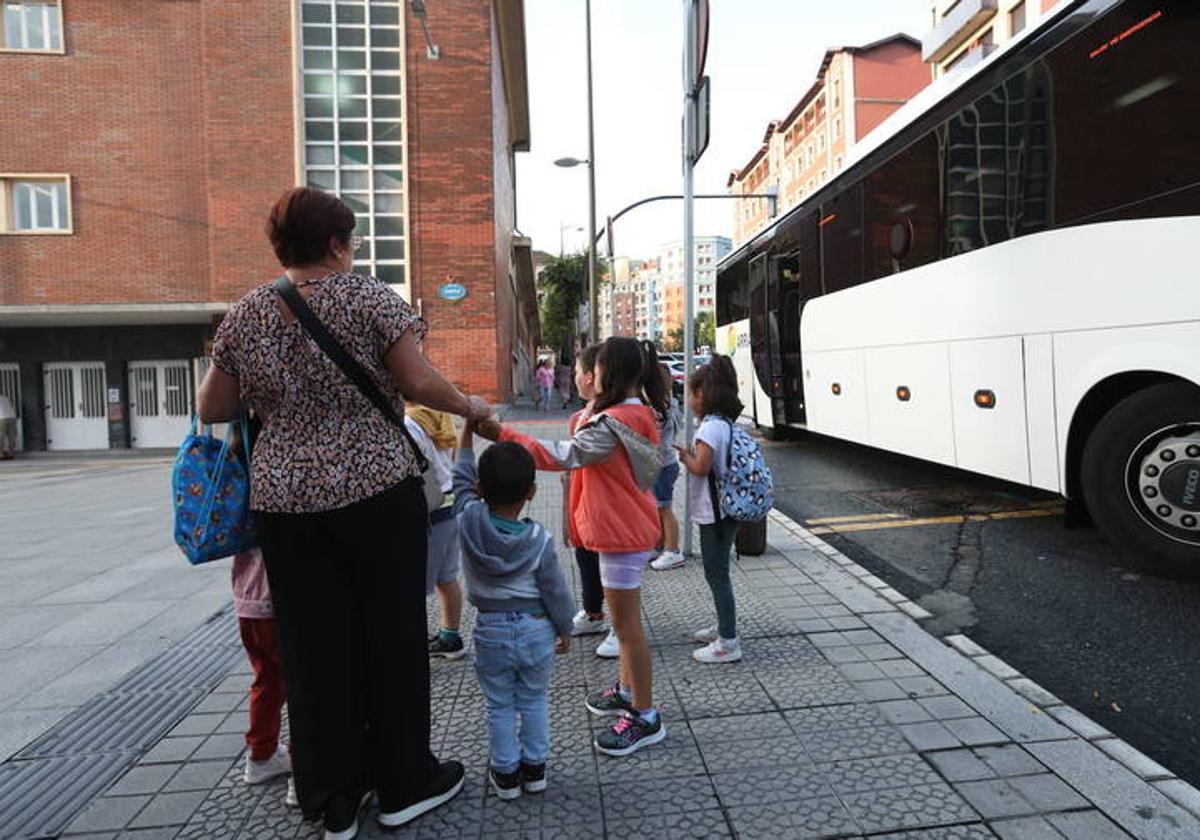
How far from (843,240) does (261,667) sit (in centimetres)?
819

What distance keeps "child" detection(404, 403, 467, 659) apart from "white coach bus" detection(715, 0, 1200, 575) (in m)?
3.96

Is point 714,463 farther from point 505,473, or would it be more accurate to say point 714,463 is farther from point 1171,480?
point 1171,480

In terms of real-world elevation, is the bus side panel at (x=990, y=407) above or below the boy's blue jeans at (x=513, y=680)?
above

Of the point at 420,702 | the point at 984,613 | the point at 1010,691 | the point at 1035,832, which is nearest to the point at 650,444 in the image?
the point at 420,702

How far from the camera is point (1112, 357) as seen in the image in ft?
15.8

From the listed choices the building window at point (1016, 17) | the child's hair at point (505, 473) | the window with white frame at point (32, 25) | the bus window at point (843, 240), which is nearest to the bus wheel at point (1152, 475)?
the child's hair at point (505, 473)

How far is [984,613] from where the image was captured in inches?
176

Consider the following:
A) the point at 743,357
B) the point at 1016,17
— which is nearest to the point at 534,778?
the point at 743,357

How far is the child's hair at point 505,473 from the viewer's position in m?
2.57

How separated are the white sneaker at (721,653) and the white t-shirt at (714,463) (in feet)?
2.00

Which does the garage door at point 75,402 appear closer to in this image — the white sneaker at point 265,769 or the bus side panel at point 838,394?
the bus side panel at point 838,394

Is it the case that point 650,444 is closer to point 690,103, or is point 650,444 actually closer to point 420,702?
point 420,702

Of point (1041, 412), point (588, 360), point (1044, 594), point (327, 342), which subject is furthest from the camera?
point (1041, 412)

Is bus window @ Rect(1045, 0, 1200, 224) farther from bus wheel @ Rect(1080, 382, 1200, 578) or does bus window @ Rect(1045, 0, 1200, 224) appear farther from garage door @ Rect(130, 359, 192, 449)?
garage door @ Rect(130, 359, 192, 449)
